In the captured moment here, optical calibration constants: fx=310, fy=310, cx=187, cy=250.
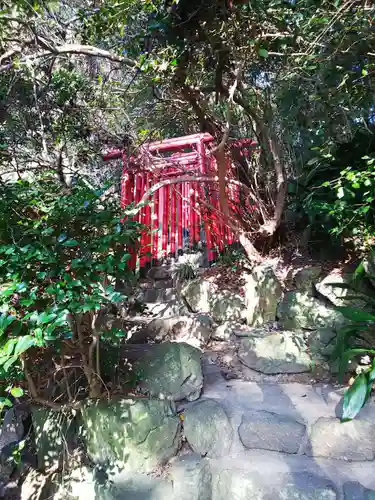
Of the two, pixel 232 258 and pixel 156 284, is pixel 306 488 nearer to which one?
pixel 232 258

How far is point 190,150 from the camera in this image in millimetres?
5508

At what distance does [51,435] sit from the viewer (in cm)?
234

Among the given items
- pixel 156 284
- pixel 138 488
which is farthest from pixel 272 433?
pixel 156 284

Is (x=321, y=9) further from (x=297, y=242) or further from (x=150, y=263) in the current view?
(x=150, y=263)

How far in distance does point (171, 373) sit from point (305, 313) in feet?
4.99

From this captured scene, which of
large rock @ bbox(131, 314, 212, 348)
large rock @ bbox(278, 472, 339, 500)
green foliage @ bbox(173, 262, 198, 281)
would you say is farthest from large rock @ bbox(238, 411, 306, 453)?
green foliage @ bbox(173, 262, 198, 281)

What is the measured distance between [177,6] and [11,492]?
4.00 m


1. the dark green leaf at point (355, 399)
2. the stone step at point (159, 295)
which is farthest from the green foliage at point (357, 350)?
the stone step at point (159, 295)

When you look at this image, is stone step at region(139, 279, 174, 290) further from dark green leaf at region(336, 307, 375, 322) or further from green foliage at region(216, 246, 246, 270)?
dark green leaf at region(336, 307, 375, 322)

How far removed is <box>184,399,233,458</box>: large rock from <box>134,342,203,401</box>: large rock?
0.18m

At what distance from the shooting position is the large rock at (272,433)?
6.92 feet

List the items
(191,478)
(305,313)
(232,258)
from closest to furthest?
(191,478) → (305,313) → (232,258)

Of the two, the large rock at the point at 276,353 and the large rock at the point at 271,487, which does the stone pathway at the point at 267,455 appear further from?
the large rock at the point at 276,353

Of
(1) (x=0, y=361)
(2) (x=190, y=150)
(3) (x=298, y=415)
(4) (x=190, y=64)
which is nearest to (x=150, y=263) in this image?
(2) (x=190, y=150)
